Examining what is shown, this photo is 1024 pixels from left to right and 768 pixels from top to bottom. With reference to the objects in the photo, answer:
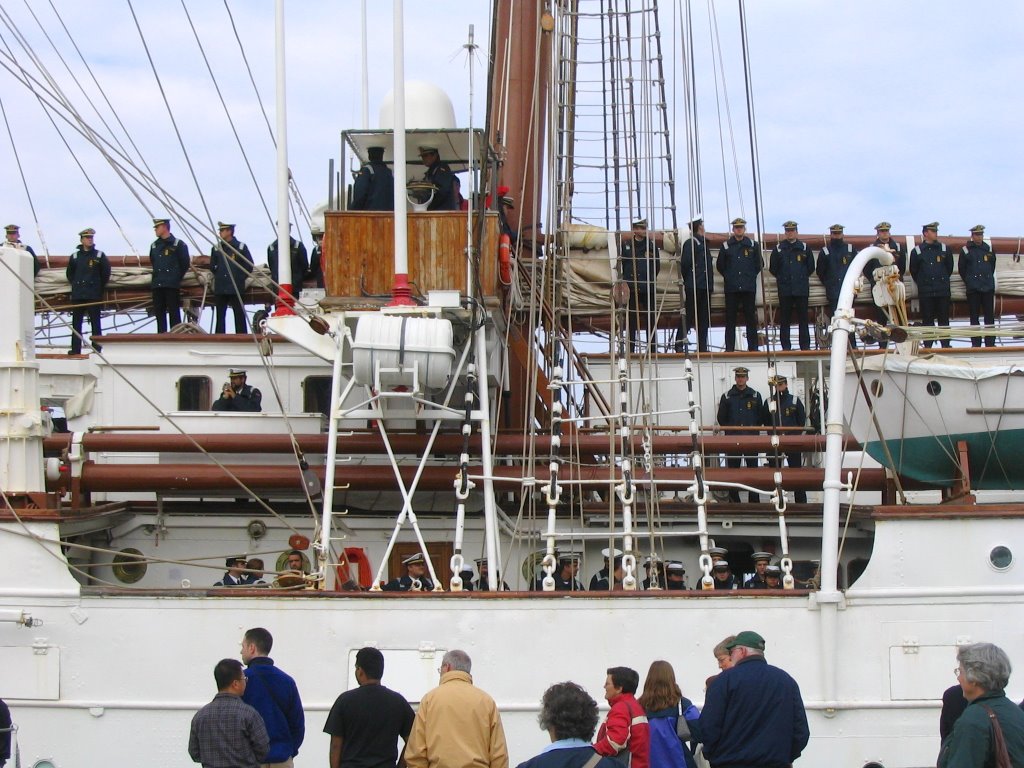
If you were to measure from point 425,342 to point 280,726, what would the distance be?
4.66 meters

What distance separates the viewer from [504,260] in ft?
44.5

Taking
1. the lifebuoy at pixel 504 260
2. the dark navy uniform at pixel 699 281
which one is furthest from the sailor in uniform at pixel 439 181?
the dark navy uniform at pixel 699 281

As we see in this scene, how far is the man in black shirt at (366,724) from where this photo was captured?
24.5ft

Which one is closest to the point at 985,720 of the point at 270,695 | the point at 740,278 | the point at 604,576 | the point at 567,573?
the point at 270,695

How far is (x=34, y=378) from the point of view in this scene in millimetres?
12547

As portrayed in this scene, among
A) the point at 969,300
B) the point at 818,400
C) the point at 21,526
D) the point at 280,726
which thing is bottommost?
the point at 280,726

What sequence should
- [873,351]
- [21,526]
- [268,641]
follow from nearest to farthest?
[268,641] < [21,526] < [873,351]

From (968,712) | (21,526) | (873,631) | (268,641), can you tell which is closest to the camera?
(968,712)

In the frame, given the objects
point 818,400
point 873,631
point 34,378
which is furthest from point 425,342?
point 818,400

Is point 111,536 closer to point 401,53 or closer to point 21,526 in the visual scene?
point 21,526

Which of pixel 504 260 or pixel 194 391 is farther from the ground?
pixel 504 260

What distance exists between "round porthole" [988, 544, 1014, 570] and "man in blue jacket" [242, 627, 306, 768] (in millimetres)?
6287

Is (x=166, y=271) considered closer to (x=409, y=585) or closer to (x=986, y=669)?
(x=409, y=585)

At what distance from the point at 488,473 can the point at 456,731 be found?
5257 mm
